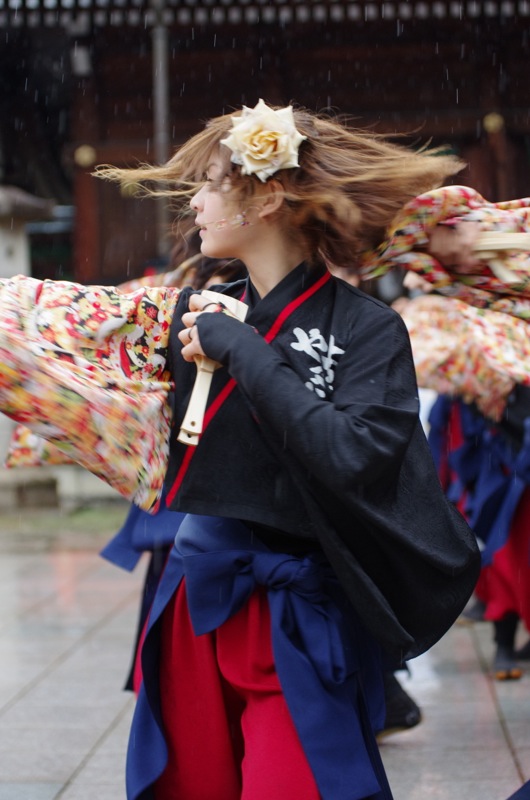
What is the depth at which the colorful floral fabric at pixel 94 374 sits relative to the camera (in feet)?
7.54

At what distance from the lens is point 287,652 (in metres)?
2.42

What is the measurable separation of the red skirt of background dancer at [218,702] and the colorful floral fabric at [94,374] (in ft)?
1.16

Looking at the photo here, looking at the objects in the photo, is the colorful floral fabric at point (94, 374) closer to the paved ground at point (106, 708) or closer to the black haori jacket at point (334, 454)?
the black haori jacket at point (334, 454)

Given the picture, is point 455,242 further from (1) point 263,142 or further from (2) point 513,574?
(2) point 513,574

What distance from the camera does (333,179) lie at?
251 cm

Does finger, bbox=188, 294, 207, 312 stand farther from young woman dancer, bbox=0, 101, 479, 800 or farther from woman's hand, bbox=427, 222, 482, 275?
woman's hand, bbox=427, 222, 482, 275

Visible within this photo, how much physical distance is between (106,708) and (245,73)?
20.5 feet

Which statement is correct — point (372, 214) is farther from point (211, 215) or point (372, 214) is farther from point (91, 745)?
point (91, 745)

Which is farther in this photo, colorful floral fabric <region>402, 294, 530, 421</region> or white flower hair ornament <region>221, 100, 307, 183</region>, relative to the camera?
colorful floral fabric <region>402, 294, 530, 421</region>

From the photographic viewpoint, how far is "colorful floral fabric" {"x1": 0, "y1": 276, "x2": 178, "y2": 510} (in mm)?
2299

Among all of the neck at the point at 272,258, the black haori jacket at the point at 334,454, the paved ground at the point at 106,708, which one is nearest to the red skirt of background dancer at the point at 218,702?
the black haori jacket at the point at 334,454

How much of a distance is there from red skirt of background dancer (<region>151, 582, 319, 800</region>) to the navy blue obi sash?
38 mm

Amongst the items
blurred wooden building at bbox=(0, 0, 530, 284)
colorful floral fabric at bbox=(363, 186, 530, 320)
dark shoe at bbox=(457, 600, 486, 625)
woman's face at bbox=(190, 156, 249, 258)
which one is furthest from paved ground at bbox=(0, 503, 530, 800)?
blurred wooden building at bbox=(0, 0, 530, 284)

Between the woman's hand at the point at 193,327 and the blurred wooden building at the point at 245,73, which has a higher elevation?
the blurred wooden building at the point at 245,73
